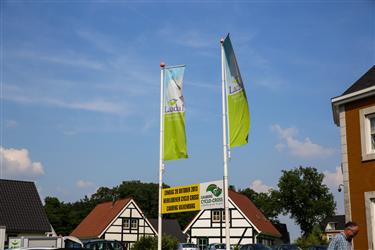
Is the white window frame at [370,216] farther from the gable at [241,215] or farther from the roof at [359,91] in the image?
the gable at [241,215]

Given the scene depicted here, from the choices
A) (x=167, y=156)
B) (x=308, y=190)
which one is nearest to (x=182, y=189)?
(x=167, y=156)

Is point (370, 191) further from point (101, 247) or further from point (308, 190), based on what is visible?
point (308, 190)

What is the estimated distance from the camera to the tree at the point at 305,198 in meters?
81.1

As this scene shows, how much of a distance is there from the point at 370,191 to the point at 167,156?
7.56 meters

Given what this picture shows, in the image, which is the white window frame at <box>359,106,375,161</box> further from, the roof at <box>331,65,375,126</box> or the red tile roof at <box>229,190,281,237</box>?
the red tile roof at <box>229,190,281,237</box>

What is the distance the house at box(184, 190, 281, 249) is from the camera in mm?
49719

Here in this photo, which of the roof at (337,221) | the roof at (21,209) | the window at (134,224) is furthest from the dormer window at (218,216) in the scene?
the roof at (337,221)

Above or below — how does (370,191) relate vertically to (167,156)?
below

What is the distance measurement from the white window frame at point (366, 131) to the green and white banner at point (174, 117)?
648 centimetres

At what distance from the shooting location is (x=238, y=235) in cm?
5016

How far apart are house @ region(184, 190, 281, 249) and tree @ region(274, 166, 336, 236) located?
30.1 metres

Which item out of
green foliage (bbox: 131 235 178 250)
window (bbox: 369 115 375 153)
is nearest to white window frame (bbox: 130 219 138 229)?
green foliage (bbox: 131 235 178 250)

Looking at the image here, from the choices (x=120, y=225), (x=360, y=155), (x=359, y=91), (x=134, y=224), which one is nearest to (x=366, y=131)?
(x=360, y=155)

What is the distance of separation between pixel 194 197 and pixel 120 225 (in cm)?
3539
